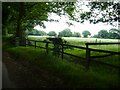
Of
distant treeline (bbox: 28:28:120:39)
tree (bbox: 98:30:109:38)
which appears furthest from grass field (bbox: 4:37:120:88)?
tree (bbox: 98:30:109:38)

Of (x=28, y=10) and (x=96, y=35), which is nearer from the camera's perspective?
(x=96, y=35)

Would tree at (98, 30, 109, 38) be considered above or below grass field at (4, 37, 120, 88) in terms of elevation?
above

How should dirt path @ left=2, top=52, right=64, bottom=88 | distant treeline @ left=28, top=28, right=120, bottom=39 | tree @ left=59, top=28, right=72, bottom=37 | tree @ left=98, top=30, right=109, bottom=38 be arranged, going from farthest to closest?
1. tree @ left=59, top=28, right=72, bottom=37
2. tree @ left=98, top=30, right=109, bottom=38
3. distant treeline @ left=28, top=28, right=120, bottom=39
4. dirt path @ left=2, top=52, right=64, bottom=88

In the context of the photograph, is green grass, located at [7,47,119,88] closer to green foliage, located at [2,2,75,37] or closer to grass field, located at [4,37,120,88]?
→ grass field, located at [4,37,120,88]

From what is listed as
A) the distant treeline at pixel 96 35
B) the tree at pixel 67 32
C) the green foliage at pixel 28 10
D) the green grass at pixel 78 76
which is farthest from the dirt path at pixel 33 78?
the tree at pixel 67 32

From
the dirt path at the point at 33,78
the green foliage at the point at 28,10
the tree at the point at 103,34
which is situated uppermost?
the green foliage at the point at 28,10

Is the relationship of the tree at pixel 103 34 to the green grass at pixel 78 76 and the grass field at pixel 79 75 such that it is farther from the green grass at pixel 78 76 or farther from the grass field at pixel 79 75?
the green grass at pixel 78 76

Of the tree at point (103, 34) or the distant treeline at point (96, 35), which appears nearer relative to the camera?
the distant treeline at point (96, 35)

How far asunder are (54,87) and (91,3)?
8.83 metres

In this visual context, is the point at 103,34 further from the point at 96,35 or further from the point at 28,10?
the point at 28,10

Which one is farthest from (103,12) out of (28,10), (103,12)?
(28,10)

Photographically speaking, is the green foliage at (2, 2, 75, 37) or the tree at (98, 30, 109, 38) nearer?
the tree at (98, 30, 109, 38)

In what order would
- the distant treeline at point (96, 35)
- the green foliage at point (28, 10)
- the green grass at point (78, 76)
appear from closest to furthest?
the green grass at point (78, 76) → the distant treeline at point (96, 35) → the green foliage at point (28, 10)

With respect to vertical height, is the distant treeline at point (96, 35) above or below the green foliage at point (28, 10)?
below
